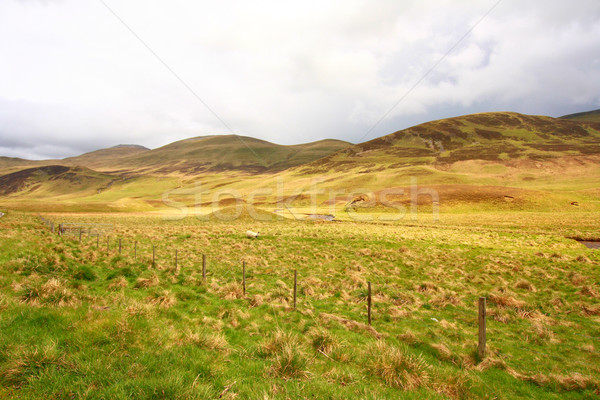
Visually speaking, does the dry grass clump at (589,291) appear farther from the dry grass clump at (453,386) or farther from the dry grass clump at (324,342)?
the dry grass clump at (324,342)

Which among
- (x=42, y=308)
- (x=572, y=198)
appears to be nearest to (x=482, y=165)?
(x=572, y=198)

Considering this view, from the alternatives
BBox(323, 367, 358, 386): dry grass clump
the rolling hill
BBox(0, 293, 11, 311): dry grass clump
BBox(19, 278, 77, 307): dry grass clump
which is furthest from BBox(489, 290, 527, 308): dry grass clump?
the rolling hill

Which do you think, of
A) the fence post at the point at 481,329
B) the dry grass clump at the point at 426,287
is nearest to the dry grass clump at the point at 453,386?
the fence post at the point at 481,329

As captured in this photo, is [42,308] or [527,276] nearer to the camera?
[42,308]

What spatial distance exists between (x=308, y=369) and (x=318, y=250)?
20.4m

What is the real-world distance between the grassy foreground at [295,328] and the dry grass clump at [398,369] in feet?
0.10

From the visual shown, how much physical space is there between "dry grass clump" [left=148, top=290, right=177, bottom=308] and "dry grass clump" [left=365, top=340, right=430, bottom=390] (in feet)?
25.9

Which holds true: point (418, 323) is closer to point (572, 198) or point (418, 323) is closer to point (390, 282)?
point (390, 282)

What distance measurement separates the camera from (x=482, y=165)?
384 ft

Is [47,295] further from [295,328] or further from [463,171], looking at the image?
[463,171]

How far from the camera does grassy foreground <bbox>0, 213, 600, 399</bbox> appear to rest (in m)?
5.34

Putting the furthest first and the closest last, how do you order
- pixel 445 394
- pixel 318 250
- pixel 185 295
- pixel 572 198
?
pixel 572 198
pixel 318 250
pixel 185 295
pixel 445 394

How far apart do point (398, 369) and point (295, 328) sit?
13.9 feet

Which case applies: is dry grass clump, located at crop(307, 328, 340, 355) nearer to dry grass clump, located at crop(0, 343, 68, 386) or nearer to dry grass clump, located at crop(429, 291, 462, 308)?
dry grass clump, located at crop(0, 343, 68, 386)
